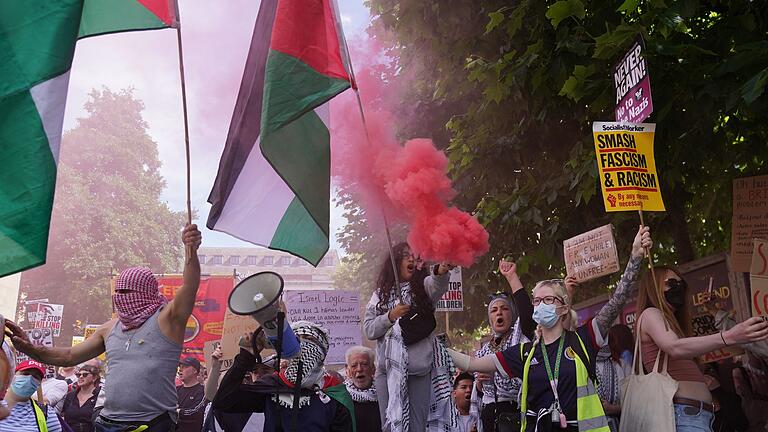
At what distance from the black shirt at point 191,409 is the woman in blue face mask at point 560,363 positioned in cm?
523

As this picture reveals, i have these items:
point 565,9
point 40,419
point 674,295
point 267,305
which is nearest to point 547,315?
point 674,295

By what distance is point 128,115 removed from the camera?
41.8 m

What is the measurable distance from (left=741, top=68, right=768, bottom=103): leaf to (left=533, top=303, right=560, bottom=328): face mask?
1813mm

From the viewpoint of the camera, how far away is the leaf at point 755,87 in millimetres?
4672

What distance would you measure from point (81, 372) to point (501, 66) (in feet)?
22.9

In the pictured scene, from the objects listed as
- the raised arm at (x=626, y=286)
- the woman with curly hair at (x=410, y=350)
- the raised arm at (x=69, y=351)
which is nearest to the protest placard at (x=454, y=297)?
the woman with curly hair at (x=410, y=350)

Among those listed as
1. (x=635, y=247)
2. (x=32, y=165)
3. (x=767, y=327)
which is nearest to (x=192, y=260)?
(x=32, y=165)

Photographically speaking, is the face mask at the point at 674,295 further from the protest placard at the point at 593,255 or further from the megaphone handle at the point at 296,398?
the megaphone handle at the point at 296,398

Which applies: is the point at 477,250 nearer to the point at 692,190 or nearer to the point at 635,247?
the point at 635,247

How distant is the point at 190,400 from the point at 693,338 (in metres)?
6.87

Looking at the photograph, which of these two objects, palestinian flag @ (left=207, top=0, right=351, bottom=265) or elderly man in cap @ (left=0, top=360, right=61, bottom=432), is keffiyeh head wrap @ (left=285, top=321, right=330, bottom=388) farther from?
elderly man in cap @ (left=0, top=360, right=61, bottom=432)

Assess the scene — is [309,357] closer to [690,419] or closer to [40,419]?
[690,419]

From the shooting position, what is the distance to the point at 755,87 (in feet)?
15.4

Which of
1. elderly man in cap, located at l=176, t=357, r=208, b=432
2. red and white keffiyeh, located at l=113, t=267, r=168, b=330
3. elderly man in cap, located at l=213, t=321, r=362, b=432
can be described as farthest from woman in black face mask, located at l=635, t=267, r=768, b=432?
elderly man in cap, located at l=176, t=357, r=208, b=432
